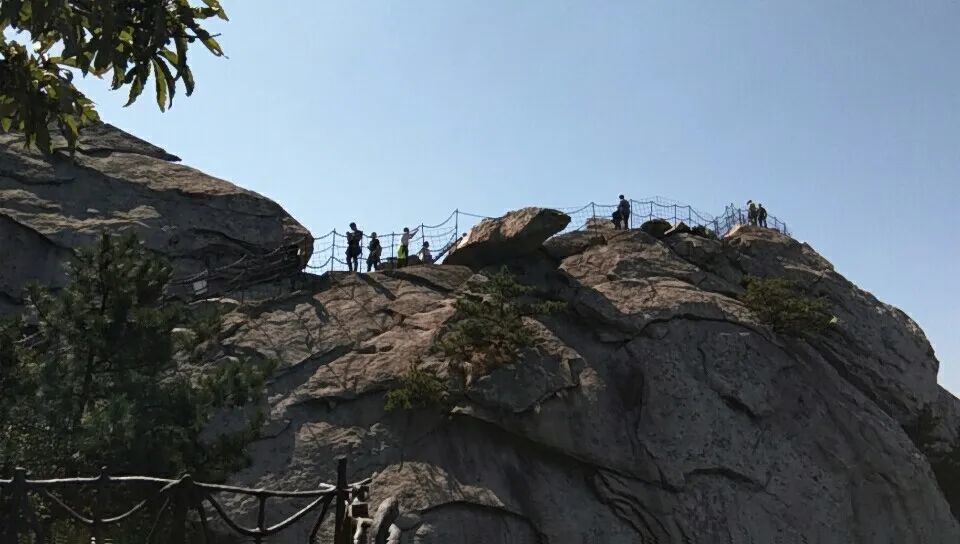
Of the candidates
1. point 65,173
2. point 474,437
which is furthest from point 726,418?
point 65,173

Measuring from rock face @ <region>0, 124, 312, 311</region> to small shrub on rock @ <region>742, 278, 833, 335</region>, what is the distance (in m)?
12.7

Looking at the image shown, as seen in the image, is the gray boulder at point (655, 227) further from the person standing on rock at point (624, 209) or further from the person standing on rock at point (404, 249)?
the person standing on rock at point (404, 249)

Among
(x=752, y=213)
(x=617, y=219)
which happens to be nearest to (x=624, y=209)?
(x=617, y=219)

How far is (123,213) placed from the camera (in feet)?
85.8

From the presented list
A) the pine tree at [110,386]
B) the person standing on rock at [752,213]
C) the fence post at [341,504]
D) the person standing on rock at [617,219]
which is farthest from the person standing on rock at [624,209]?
the fence post at [341,504]

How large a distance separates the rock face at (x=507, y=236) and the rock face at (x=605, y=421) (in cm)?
62

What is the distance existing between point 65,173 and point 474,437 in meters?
15.5

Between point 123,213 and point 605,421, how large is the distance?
15.2m

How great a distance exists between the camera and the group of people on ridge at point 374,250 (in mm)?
26281

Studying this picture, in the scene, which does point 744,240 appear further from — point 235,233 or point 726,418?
point 235,233

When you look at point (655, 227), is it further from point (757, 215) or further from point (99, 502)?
point (99, 502)

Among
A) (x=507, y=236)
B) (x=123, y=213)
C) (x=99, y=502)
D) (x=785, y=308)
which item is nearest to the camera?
(x=99, y=502)

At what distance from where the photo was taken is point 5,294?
2334 cm

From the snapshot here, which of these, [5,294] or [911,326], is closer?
[5,294]
